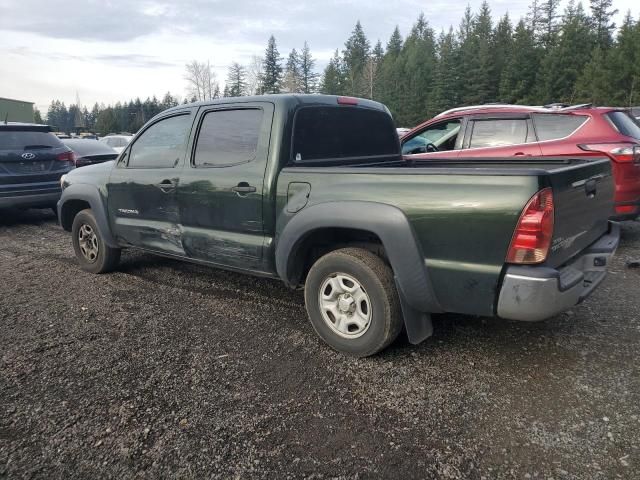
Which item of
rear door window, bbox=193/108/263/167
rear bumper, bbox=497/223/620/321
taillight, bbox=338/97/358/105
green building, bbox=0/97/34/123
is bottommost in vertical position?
rear bumper, bbox=497/223/620/321

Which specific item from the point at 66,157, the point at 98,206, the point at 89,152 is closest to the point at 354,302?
the point at 98,206

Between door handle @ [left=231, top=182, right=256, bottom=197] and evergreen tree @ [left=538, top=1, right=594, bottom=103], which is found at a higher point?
evergreen tree @ [left=538, top=1, right=594, bottom=103]

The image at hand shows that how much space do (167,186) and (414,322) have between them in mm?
2520

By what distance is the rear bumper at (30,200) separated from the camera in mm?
7762

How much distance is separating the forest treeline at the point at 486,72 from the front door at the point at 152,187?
46.6 metres

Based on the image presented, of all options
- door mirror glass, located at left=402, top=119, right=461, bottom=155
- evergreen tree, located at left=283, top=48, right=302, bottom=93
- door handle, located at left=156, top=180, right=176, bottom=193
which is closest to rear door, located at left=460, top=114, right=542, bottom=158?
door mirror glass, located at left=402, top=119, right=461, bottom=155

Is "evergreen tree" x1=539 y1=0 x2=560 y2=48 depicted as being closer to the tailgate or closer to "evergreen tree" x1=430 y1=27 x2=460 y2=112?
"evergreen tree" x1=430 y1=27 x2=460 y2=112

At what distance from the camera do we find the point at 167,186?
4359 mm

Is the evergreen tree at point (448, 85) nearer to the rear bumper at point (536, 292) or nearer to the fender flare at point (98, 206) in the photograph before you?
the fender flare at point (98, 206)

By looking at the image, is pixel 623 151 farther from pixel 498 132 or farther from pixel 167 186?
pixel 167 186

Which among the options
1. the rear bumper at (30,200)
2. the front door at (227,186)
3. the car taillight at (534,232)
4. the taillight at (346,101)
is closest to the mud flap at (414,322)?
the car taillight at (534,232)

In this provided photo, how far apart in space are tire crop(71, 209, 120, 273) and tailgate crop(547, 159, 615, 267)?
4456mm

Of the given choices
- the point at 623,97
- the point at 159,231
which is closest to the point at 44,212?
the point at 159,231

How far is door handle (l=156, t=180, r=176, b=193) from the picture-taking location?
4320 millimetres
